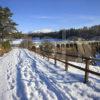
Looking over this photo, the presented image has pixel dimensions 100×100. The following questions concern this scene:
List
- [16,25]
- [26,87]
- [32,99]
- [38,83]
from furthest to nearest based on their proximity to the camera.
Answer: [16,25] → [38,83] → [26,87] → [32,99]

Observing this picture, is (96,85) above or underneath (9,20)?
underneath

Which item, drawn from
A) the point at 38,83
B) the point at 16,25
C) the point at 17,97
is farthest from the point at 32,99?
the point at 16,25

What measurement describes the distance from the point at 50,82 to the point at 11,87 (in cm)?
164

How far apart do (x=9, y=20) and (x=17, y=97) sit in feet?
147

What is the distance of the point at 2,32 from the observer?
→ 49.4 meters

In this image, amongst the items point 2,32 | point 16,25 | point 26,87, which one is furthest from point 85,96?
point 16,25

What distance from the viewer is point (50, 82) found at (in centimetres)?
995

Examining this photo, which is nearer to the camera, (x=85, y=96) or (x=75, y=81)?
(x=85, y=96)

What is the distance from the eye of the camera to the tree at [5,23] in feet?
158

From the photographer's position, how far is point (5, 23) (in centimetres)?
4931

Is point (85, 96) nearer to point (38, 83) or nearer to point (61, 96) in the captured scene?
point (61, 96)

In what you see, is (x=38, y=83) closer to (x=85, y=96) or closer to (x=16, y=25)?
(x=85, y=96)

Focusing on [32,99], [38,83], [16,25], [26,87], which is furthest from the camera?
[16,25]

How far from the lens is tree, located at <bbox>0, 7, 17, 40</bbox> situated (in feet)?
158
